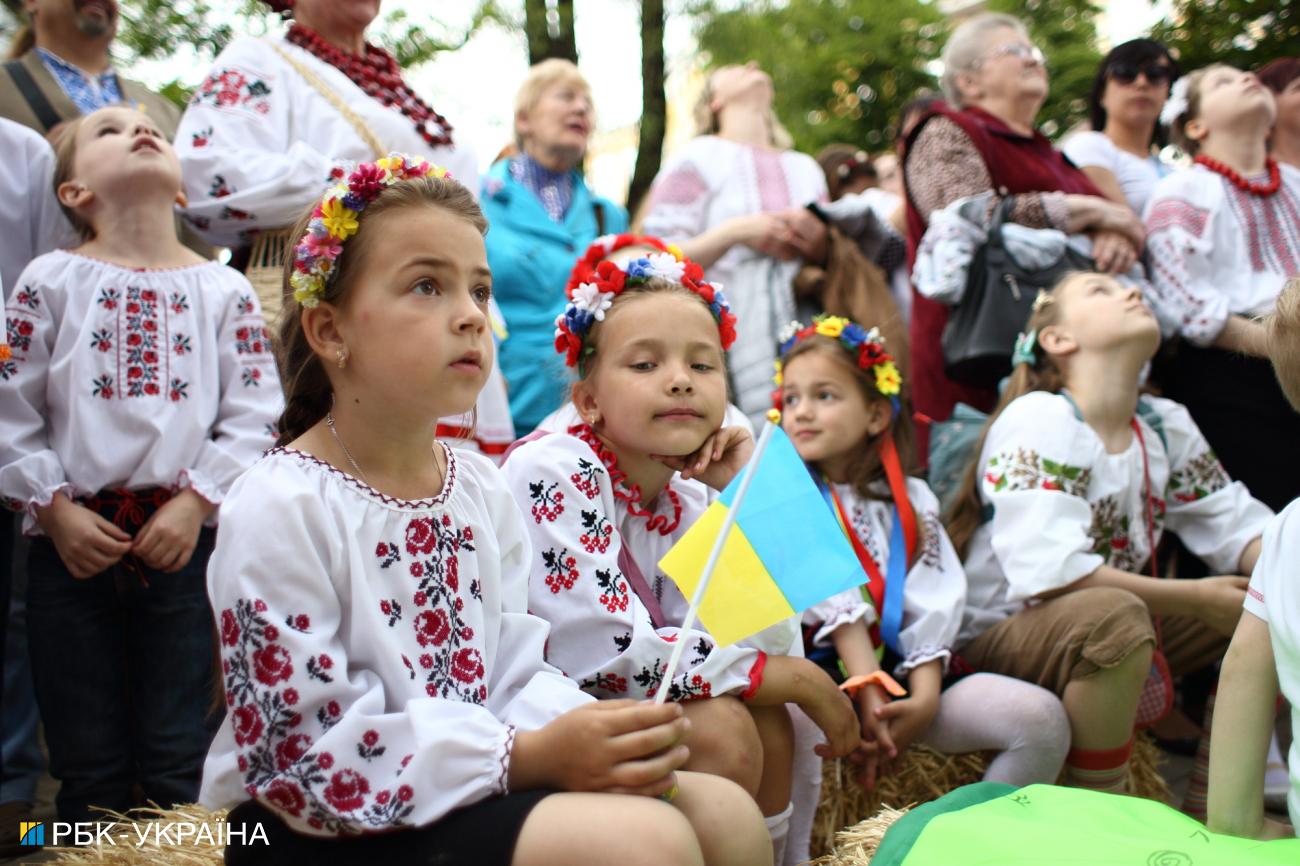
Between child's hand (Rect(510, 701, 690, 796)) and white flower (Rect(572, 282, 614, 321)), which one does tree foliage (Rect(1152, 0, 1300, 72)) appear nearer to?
white flower (Rect(572, 282, 614, 321))

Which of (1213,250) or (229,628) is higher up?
(1213,250)

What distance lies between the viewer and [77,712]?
2896mm

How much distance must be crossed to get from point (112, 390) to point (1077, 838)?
2.46m

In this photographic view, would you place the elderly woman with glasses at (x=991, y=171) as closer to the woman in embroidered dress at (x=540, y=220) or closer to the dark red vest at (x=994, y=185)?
the dark red vest at (x=994, y=185)

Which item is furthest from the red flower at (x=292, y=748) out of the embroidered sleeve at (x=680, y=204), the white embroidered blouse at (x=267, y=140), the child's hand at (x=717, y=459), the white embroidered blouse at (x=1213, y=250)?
the white embroidered blouse at (x=1213, y=250)

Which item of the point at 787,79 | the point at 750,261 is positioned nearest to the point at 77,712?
the point at 750,261

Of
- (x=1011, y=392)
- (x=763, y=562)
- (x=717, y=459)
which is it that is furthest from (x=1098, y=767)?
(x=763, y=562)

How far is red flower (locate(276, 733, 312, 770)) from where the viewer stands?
68.6 inches

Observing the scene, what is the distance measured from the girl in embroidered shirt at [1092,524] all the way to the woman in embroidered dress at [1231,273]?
0.39m

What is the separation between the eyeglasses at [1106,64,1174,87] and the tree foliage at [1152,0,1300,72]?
1473 millimetres

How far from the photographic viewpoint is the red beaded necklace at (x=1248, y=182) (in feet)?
14.4

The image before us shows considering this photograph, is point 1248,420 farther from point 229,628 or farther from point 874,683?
point 229,628

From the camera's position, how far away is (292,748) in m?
1.74
